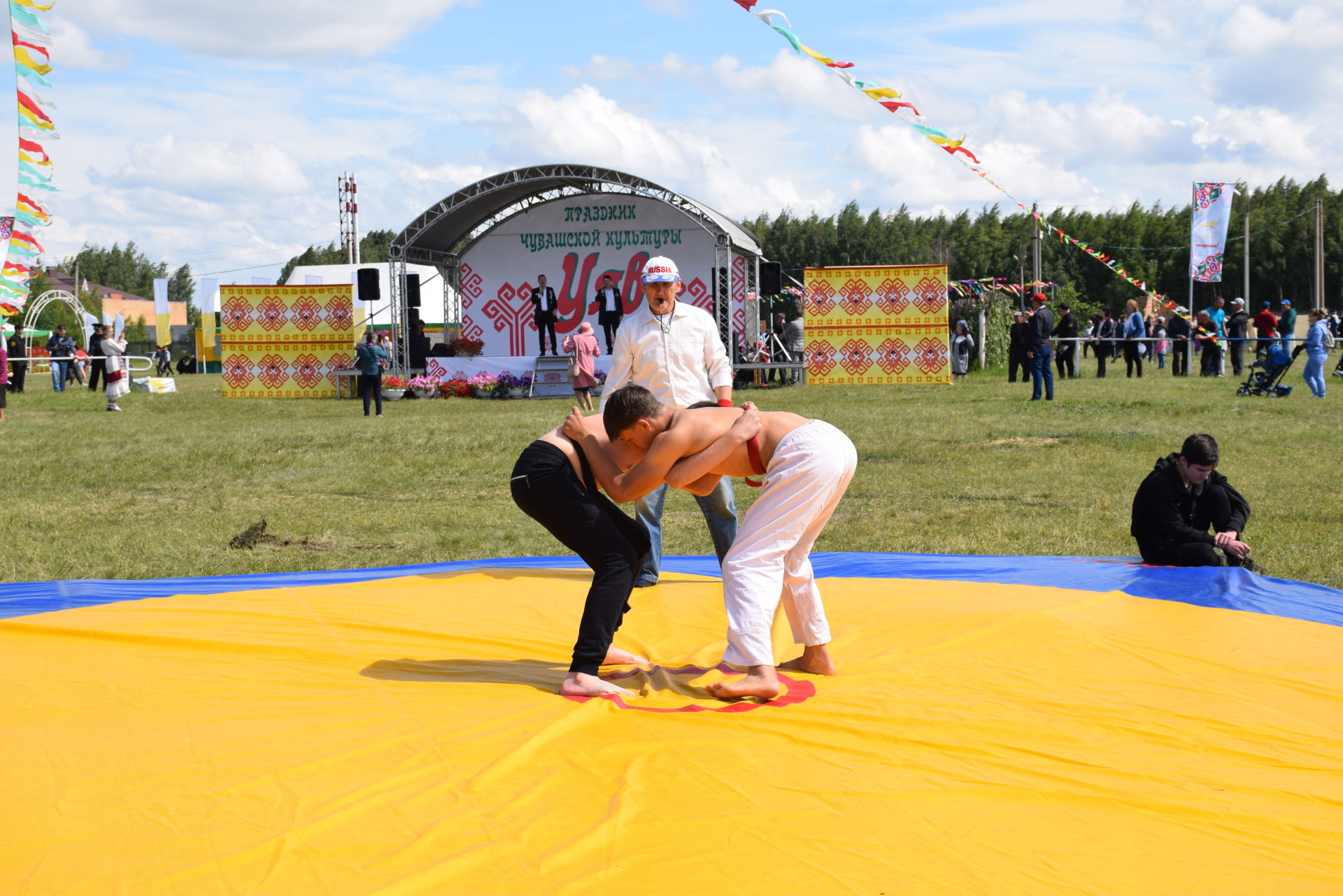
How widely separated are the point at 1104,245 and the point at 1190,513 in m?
59.0

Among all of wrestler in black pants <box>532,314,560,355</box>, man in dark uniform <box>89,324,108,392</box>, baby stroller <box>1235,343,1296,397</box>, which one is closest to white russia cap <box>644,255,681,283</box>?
baby stroller <box>1235,343,1296,397</box>

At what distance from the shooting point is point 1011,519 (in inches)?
310

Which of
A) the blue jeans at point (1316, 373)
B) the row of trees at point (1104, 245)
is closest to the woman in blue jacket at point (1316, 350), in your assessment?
the blue jeans at point (1316, 373)

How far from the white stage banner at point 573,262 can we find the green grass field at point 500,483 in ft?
26.2

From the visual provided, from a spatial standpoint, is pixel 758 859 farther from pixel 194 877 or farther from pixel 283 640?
pixel 283 640

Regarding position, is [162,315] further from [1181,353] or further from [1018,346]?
[1181,353]

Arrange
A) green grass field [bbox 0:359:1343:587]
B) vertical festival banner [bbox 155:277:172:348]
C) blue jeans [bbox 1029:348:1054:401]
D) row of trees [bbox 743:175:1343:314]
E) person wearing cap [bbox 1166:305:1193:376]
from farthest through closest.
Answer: row of trees [bbox 743:175:1343:314] < vertical festival banner [bbox 155:277:172:348] < person wearing cap [bbox 1166:305:1193:376] < blue jeans [bbox 1029:348:1054:401] < green grass field [bbox 0:359:1343:587]

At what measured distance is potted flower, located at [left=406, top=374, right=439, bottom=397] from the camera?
2303 centimetres

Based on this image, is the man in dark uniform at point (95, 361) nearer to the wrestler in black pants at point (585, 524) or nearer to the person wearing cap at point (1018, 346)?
the person wearing cap at point (1018, 346)

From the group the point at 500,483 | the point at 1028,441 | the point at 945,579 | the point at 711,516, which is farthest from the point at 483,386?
the point at 945,579

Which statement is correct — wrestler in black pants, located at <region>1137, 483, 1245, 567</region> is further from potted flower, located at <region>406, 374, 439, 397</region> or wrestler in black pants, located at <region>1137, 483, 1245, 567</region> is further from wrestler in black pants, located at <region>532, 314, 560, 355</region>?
wrestler in black pants, located at <region>532, 314, 560, 355</region>

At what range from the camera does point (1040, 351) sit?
57.8 ft

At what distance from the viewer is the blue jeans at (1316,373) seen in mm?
17156

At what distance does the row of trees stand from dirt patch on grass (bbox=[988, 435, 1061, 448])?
38747 millimetres
